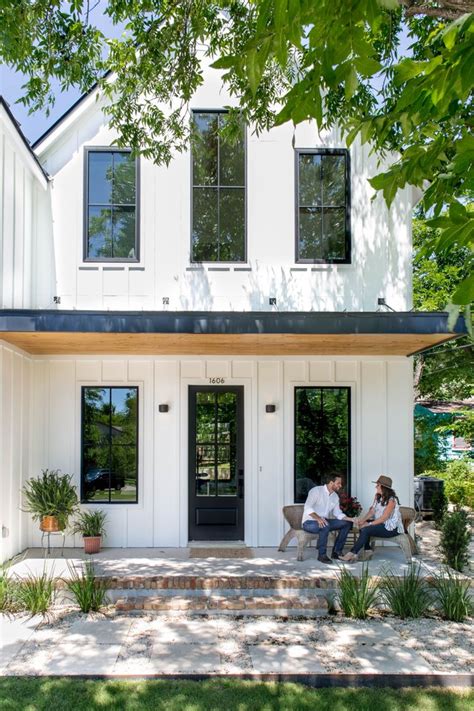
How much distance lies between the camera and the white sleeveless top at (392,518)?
8.77m

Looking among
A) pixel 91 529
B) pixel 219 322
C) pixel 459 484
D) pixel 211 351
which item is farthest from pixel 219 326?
pixel 459 484

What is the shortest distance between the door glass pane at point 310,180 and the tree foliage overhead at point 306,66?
0.95 meters

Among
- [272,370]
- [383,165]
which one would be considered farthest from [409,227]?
[272,370]

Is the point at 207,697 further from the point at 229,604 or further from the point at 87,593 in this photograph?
the point at 87,593

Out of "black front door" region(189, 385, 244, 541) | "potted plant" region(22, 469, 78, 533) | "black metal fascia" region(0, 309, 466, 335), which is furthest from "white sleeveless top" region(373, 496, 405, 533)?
"potted plant" region(22, 469, 78, 533)

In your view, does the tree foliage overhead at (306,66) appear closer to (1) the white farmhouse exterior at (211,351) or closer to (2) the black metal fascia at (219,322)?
(1) the white farmhouse exterior at (211,351)

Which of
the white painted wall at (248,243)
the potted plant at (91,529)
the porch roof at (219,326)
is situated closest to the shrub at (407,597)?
the porch roof at (219,326)

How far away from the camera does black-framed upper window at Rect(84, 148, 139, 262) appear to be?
10.1 metres

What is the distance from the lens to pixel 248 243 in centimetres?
1012

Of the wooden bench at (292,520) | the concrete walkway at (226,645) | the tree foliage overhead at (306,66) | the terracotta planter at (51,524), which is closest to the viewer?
the tree foliage overhead at (306,66)

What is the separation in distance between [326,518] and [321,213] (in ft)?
15.5

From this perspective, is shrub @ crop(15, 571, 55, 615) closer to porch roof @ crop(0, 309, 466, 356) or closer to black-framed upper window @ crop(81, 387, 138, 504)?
porch roof @ crop(0, 309, 466, 356)

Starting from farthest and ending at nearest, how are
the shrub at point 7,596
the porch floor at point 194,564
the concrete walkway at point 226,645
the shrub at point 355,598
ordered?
the porch floor at point 194,564 → the shrub at point 7,596 → the shrub at point 355,598 → the concrete walkway at point 226,645

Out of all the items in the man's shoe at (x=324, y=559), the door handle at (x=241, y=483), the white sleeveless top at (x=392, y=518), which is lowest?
the man's shoe at (x=324, y=559)
